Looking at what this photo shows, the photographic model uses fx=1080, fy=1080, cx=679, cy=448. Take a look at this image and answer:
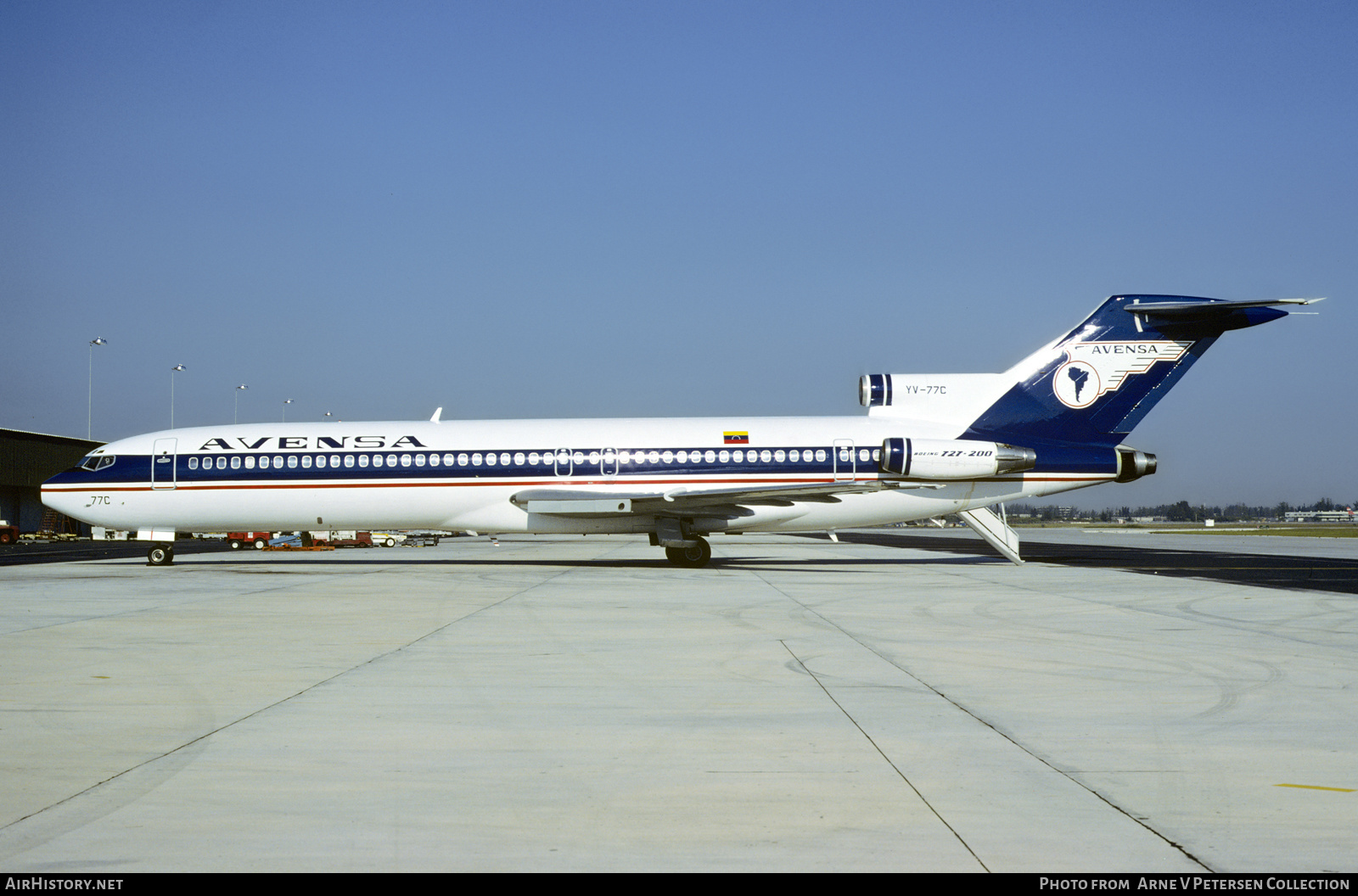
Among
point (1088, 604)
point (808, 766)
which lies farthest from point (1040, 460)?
point (808, 766)

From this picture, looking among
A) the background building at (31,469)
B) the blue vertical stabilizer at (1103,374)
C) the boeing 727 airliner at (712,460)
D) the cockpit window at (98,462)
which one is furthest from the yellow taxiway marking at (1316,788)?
the background building at (31,469)

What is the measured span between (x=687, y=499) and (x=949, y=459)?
6.33 m

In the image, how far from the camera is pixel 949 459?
25.8 meters

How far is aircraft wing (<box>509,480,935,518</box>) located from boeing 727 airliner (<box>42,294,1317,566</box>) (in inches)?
2.3

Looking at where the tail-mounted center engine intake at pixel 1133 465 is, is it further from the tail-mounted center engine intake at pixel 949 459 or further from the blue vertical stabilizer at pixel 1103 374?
the tail-mounted center engine intake at pixel 949 459

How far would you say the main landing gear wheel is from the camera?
87.9 feet

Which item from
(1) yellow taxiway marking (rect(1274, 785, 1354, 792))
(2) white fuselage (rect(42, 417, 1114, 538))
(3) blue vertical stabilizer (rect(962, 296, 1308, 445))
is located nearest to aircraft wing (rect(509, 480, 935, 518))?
(2) white fuselage (rect(42, 417, 1114, 538))

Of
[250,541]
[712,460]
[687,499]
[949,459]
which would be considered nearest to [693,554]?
[687,499]

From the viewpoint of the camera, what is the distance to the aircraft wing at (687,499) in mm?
24750

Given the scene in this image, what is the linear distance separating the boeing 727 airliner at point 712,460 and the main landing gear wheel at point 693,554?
66 mm

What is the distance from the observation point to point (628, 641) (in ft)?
40.4

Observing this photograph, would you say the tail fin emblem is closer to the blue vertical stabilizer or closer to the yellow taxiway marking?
the blue vertical stabilizer

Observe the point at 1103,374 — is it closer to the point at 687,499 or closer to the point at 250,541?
the point at 687,499
